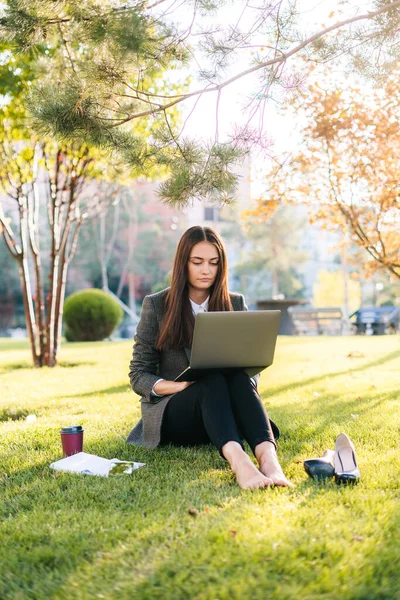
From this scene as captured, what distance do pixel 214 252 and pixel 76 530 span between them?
1.64 meters

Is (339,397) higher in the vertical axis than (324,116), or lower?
lower

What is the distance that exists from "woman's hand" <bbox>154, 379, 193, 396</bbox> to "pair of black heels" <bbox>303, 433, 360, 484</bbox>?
0.71 m

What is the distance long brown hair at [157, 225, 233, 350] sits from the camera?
3.40 metres

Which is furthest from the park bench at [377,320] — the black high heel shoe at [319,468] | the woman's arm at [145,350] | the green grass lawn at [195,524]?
the black high heel shoe at [319,468]

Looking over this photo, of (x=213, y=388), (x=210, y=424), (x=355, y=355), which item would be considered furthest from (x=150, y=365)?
(x=355, y=355)

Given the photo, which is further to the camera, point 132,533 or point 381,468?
point 381,468

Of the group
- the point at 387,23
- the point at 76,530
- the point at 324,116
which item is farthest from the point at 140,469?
the point at 324,116

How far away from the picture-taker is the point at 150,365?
3.44 meters

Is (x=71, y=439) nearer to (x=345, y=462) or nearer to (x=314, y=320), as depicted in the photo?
(x=345, y=462)

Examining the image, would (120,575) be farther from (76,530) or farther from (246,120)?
(246,120)

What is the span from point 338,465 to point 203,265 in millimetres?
1215

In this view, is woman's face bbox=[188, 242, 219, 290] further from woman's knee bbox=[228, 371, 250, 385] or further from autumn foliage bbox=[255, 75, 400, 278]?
autumn foliage bbox=[255, 75, 400, 278]

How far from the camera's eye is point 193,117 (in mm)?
3871

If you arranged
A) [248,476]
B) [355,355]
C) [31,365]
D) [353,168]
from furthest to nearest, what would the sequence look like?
[355,355] < [31,365] < [353,168] < [248,476]
